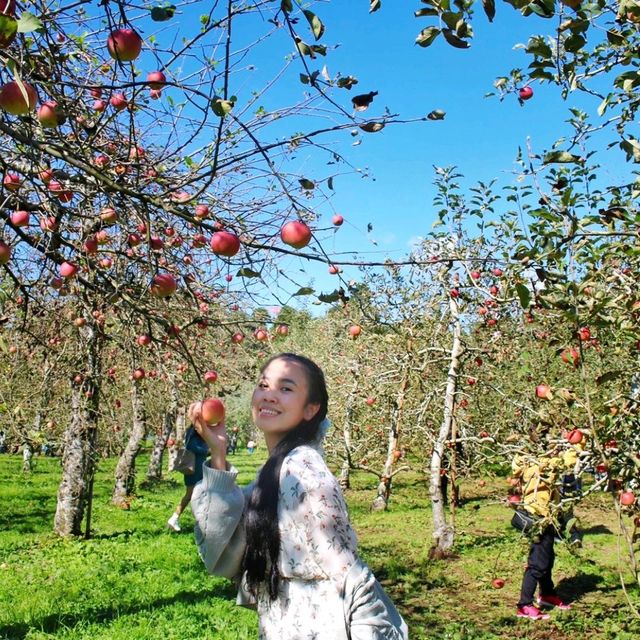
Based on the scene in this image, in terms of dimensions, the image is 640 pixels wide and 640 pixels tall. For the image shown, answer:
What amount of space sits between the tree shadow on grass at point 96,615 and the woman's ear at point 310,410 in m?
3.77

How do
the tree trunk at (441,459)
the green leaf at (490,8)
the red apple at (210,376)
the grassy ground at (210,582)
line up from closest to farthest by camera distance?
the green leaf at (490,8) < the red apple at (210,376) < the grassy ground at (210,582) < the tree trunk at (441,459)

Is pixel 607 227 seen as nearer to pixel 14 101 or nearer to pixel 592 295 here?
pixel 592 295

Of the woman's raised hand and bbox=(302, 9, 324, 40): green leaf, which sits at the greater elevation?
bbox=(302, 9, 324, 40): green leaf

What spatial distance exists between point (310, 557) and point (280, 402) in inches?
19.0

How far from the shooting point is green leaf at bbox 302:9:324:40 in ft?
5.13

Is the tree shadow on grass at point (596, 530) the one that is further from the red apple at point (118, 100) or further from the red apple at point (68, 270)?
the red apple at point (118, 100)

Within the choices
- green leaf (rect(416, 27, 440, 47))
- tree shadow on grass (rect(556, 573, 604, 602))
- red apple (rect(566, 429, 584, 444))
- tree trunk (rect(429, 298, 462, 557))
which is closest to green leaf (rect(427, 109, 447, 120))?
green leaf (rect(416, 27, 440, 47))

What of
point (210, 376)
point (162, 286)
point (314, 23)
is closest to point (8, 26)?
point (314, 23)

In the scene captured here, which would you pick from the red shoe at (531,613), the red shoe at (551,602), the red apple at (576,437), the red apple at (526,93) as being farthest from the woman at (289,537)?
the red shoe at (551,602)

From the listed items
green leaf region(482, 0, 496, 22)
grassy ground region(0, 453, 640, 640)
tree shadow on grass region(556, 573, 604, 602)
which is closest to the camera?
green leaf region(482, 0, 496, 22)

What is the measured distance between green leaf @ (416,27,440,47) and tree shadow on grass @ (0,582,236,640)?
475cm

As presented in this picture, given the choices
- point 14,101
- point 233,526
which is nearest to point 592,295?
point 233,526

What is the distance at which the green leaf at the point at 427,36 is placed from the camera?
1.64 meters

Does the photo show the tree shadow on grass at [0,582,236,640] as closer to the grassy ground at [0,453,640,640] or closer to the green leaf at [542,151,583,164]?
the grassy ground at [0,453,640,640]
